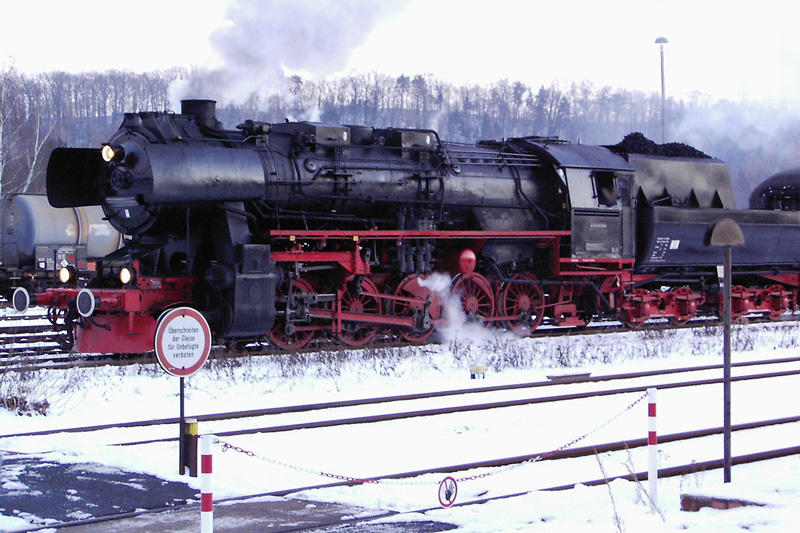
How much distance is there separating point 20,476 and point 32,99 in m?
51.6

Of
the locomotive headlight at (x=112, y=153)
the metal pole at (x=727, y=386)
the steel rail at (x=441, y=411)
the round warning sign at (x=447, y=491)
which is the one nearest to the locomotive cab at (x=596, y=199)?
the steel rail at (x=441, y=411)

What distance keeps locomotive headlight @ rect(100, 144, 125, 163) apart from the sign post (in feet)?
19.5

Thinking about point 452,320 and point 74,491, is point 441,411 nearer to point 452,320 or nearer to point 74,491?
point 74,491

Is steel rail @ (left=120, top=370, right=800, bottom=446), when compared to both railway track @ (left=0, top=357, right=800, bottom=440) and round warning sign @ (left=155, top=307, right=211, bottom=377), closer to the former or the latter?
railway track @ (left=0, top=357, right=800, bottom=440)

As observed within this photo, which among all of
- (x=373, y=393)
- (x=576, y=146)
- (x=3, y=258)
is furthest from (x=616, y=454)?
(x=3, y=258)

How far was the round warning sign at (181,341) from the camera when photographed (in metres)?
8.18

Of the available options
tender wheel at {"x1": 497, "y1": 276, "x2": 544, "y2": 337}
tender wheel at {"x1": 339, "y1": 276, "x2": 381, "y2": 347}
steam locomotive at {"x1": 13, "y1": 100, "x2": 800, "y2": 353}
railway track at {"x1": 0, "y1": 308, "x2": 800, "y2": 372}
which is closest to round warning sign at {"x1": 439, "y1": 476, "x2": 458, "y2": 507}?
railway track at {"x1": 0, "y1": 308, "x2": 800, "y2": 372}

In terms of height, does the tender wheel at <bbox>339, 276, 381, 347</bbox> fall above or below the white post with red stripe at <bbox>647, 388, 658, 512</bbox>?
above

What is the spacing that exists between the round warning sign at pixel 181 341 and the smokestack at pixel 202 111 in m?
6.75

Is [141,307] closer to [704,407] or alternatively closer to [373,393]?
[373,393]

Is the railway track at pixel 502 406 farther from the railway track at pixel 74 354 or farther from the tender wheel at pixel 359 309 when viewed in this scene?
the tender wheel at pixel 359 309

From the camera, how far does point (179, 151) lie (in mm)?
→ 13422

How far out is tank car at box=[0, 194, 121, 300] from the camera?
2591cm

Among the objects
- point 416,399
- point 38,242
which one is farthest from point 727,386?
point 38,242
